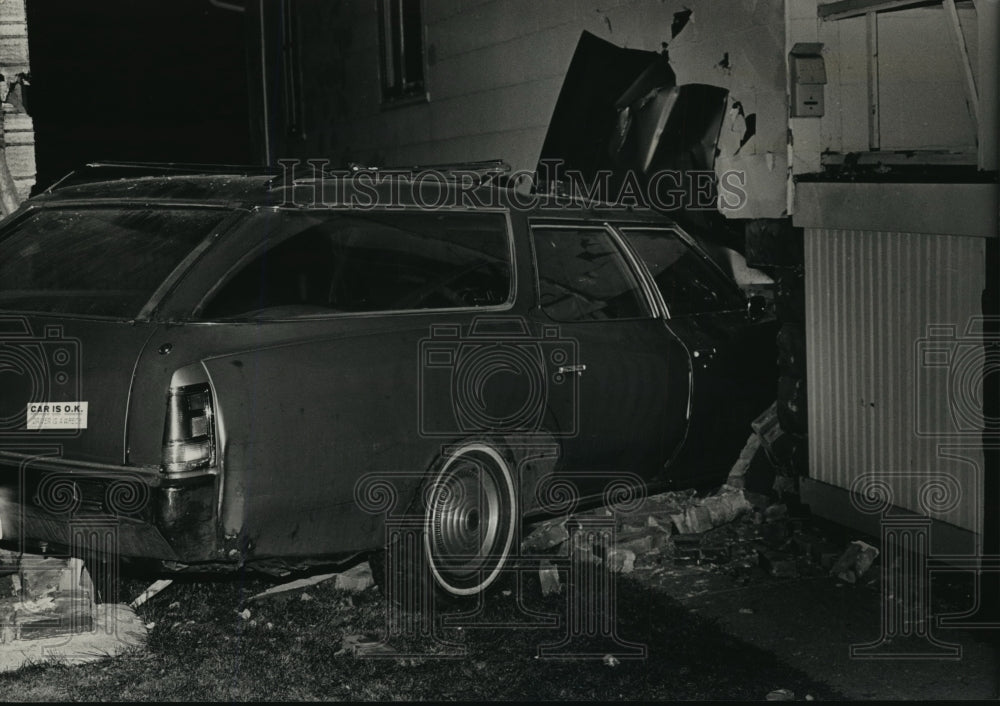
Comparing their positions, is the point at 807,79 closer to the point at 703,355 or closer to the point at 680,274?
the point at 680,274

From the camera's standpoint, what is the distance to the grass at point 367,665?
447 cm

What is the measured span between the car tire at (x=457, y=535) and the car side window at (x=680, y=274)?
147cm

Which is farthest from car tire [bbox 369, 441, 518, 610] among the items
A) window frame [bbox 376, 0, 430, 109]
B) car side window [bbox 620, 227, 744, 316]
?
window frame [bbox 376, 0, 430, 109]

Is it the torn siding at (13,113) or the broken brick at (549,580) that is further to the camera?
the torn siding at (13,113)

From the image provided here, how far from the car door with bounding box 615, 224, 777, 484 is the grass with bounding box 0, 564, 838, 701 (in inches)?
51.6

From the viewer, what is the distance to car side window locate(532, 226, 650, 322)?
5.98m

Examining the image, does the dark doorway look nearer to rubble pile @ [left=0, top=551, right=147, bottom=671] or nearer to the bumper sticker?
rubble pile @ [left=0, top=551, right=147, bottom=671]

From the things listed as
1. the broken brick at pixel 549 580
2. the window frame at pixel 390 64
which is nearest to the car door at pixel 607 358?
the broken brick at pixel 549 580

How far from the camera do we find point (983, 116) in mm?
5484

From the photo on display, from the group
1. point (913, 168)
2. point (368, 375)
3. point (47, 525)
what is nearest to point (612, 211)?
point (913, 168)

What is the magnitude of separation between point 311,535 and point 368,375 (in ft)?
2.06

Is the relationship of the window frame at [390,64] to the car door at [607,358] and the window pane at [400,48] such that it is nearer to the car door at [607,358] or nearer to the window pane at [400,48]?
the window pane at [400,48]

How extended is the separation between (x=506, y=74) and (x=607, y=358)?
15.4ft

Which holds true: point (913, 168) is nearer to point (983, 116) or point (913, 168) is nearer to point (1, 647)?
A: point (983, 116)
